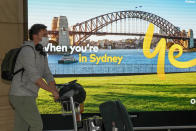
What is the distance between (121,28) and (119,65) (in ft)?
1.77

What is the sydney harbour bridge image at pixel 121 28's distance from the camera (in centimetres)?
499

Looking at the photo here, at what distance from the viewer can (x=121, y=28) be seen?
5.27 m

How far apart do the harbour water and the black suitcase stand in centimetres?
253

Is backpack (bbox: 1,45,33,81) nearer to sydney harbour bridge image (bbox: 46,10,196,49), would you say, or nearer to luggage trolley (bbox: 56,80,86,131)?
luggage trolley (bbox: 56,80,86,131)

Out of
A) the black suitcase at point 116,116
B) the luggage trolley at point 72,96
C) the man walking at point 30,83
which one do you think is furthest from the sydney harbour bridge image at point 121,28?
the black suitcase at point 116,116

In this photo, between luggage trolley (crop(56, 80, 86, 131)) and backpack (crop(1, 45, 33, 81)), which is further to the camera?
backpack (crop(1, 45, 33, 81))

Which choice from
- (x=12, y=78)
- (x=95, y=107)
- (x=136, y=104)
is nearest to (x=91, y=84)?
(x=95, y=107)

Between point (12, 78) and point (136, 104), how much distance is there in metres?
2.14

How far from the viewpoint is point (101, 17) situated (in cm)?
507

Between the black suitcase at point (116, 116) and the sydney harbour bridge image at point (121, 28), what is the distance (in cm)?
267

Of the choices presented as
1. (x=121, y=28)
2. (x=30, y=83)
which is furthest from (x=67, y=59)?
(x=30, y=83)

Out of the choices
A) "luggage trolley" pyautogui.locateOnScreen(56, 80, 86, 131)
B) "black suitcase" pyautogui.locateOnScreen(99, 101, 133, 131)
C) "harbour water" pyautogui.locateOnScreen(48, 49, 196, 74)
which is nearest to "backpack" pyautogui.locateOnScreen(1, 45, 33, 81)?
"luggage trolley" pyautogui.locateOnScreen(56, 80, 86, 131)

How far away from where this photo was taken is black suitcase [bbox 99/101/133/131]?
221 centimetres

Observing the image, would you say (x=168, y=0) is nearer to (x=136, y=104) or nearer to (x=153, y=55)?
(x=153, y=55)
